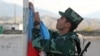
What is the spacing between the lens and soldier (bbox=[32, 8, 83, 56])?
11.1 ft

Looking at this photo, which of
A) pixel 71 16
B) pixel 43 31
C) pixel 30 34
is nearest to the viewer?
pixel 30 34

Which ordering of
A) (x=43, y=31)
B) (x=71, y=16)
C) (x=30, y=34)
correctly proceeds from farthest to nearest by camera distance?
(x=71, y=16) < (x=43, y=31) < (x=30, y=34)

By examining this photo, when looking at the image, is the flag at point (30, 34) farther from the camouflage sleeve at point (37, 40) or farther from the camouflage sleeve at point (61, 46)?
the camouflage sleeve at point (61, 46)

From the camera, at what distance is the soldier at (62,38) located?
11.1ft

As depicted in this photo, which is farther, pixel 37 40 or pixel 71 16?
pixel 71 16

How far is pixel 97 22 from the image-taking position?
795 inches

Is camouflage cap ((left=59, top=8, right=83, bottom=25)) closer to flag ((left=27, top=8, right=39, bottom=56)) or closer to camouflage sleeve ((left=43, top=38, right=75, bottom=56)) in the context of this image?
camouflage sleeve ((left=43, top=38, right=75, bottom=56))

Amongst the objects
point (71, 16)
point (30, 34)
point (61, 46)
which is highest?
point (71, 16)

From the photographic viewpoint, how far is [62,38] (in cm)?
349

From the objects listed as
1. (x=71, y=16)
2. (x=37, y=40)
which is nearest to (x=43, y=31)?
(x=37, y=40)

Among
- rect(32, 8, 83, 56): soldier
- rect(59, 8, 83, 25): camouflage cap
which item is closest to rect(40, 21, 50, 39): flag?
rect(32, 8, 83, 56): soldier

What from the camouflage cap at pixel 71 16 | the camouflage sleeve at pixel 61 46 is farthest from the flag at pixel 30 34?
the camouflage cap at pixel 71 16

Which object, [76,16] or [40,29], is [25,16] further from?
[76,16]

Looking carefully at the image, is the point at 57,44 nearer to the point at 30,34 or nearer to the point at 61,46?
the point at 61,46
